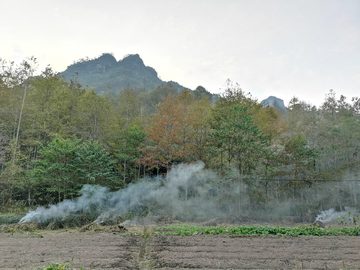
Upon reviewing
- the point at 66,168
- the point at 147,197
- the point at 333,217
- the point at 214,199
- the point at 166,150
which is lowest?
the point at 333,217

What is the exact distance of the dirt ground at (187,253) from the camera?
7.07 meters

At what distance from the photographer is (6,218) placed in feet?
54.1

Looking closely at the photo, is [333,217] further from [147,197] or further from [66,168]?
[66,168]

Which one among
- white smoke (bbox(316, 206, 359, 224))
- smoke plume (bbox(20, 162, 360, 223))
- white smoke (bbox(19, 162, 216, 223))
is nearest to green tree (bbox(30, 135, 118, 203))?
white smoke (bbox(19, 162, 216, 223))

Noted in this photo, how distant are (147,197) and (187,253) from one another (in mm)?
13114

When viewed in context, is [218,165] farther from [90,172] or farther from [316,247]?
[316,247]

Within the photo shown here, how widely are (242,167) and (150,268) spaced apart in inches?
653

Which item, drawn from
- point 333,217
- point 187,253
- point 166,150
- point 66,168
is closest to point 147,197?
point 166,150

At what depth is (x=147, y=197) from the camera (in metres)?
20.9

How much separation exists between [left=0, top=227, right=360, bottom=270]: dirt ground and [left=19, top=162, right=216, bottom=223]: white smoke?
757 cm

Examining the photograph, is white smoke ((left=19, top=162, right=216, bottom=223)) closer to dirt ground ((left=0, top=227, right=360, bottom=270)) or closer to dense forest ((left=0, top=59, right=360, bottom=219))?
dense forest ((left=0, top=59, right=360, bottom=219))

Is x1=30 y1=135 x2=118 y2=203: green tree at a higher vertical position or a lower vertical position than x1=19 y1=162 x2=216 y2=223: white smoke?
higher

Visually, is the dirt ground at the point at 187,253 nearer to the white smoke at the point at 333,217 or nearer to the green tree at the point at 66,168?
the green tree at the point at 66,168

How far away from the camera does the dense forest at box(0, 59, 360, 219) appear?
19.9m
